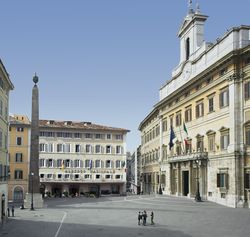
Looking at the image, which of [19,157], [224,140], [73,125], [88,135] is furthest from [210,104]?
[73,125]

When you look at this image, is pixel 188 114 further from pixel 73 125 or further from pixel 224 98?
pixel 73 125

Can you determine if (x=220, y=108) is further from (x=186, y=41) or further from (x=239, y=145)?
(x=186, y=41)

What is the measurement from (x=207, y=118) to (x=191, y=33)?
13.7 metres

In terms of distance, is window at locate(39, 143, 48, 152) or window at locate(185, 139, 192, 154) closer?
window at locate(185, 139, 192, 154)

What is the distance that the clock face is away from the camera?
5819 centimetres

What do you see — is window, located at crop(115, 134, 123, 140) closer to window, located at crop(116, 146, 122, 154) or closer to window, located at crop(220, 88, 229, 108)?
window, located at crop(116, 146, 122, 154)

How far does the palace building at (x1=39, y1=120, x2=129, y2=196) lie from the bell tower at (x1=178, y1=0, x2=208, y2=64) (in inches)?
1244

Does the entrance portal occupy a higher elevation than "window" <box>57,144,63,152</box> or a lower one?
lower

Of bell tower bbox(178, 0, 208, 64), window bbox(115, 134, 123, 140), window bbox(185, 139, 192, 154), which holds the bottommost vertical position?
window bbox(185, 139, 192, 154)

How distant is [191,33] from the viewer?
59.1 metres

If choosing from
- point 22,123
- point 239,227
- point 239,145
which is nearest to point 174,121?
point 239,145

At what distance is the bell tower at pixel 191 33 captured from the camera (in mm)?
57438

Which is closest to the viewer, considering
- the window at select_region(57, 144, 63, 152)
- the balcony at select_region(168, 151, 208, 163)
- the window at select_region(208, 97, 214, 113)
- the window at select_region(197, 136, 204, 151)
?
the window at select_region(208, 97, 214, 113)

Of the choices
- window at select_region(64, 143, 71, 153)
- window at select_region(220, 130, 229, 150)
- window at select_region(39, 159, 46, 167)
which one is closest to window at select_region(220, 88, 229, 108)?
window at select_region(220, 130, 229, 150)
